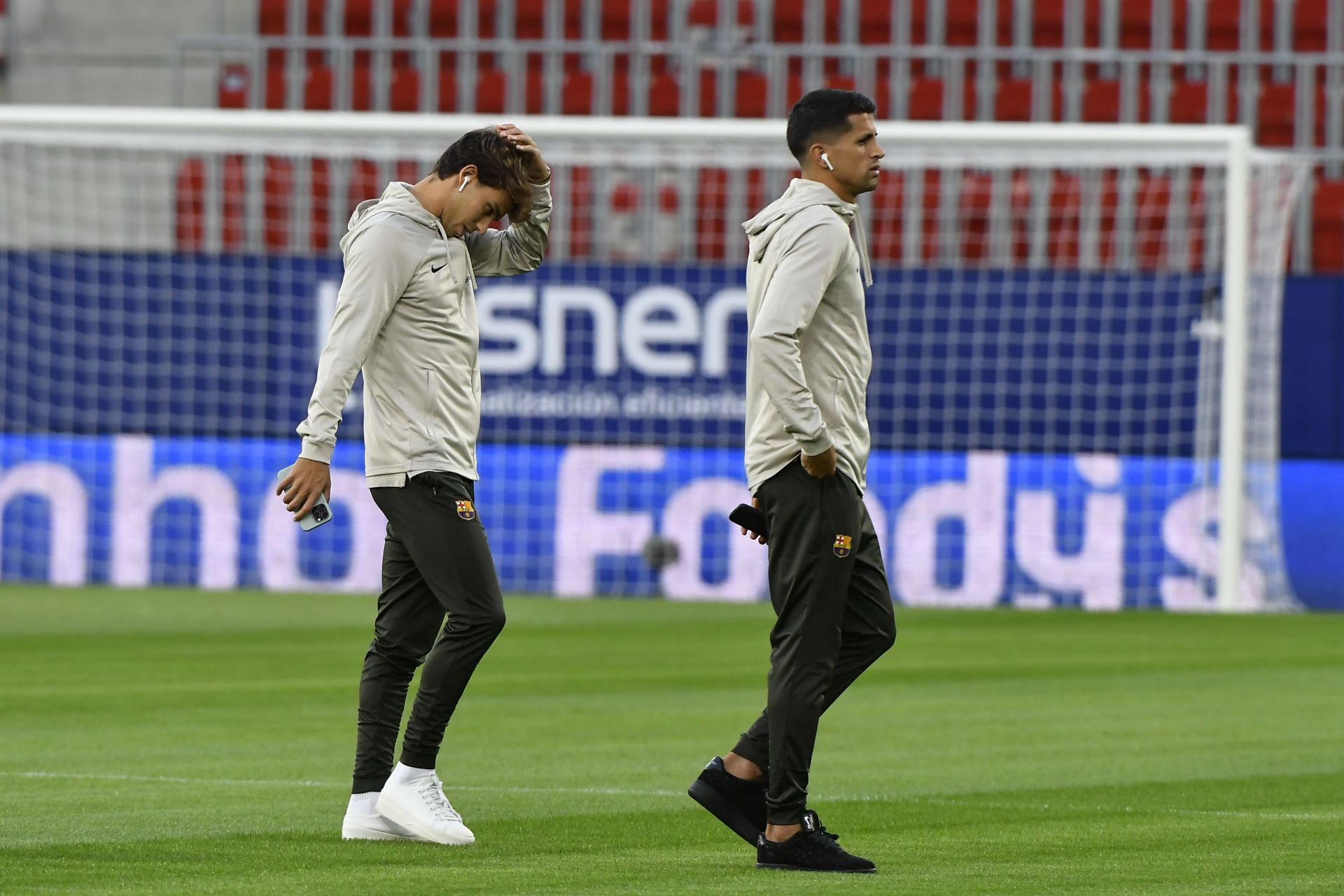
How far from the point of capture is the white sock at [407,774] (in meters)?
5.79

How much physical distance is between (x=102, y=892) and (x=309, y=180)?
1370 centimetres

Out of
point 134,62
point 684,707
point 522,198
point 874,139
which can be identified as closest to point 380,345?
point 522,198

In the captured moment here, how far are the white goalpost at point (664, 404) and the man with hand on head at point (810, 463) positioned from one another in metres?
10.4

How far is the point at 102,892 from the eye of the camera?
16.5 feet

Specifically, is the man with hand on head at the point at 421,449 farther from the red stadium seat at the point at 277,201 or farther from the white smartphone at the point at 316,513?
the red stadium seat at the point at 277,201

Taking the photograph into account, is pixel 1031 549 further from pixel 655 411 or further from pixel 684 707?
pixel 684 707

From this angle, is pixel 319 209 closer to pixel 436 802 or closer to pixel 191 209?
pixel 191 209

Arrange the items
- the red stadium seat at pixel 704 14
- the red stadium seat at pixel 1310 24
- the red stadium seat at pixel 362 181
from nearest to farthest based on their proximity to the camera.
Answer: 1. the red stadium seat at pixel 362 181
2. the red stadium seat at pixel 1310 24
3. the red stadium seat at pixel 704 14

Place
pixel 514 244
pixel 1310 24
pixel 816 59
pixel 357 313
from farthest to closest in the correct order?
pixel 1310 24 → pixel 816 59 → pixel 514 244 → pixel 357 313

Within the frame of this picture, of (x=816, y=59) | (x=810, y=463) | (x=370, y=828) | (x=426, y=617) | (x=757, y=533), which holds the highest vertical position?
(x=816, y=59)

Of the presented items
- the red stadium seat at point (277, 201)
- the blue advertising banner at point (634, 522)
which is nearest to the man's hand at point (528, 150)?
the blue advertising banner at point (634, 522)

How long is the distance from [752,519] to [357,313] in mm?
1089

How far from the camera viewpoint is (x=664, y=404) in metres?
16.7

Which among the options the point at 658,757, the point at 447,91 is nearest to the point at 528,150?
the point at 658,757
